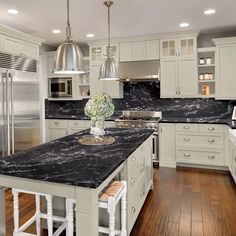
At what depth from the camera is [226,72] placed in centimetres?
449

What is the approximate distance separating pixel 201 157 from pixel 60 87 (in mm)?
3483

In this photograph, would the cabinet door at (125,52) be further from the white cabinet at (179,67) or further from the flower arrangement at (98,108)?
the flower arrangement at (98,108)

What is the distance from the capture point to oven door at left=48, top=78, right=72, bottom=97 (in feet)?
18.4

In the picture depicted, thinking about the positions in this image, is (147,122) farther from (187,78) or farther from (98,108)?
(98,108)

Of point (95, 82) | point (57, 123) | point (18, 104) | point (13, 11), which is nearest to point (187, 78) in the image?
point (95, 82)

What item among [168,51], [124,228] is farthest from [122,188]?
[168,51]

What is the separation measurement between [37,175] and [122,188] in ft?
2.34

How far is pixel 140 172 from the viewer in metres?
2.71

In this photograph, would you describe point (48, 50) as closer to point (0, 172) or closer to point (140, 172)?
point (140, 172)

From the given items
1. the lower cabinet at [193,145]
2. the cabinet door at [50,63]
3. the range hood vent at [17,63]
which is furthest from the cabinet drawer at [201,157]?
the cabinet door at [50,63]

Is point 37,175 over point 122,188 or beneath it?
over

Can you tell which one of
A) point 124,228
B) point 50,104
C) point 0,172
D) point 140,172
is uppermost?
point 50,104

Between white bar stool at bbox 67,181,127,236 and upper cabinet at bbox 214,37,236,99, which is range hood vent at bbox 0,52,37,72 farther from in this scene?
upper cabinet at bbox 214,37,236,99

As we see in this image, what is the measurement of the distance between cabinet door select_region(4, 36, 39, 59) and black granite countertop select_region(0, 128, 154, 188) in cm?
192
